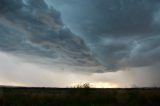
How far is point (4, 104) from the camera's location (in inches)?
1113

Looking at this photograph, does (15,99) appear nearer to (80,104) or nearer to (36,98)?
(36,98)

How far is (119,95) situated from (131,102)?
8.62 ft

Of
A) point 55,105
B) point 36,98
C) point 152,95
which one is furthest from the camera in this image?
point 152,95

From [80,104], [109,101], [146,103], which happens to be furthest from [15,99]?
[146,103]

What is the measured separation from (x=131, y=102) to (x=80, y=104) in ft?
14.8

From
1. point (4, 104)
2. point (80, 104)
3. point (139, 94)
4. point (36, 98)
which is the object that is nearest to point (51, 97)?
point (36, 98)

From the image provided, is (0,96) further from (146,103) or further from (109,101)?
(146,103)

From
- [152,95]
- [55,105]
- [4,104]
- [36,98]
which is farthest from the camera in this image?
[152,95]

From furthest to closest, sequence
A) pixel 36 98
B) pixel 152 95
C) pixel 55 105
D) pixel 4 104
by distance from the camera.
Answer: pixel 152 95
pixel 36 98
pixel 55 105
pixel 4 104

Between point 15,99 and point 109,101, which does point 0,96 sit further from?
point 109,101

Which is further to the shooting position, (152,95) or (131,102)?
(152,95)

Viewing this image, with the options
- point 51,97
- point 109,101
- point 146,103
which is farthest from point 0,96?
point 146,103

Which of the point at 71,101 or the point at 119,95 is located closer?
the point at 71,101

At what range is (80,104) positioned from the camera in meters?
30.8
